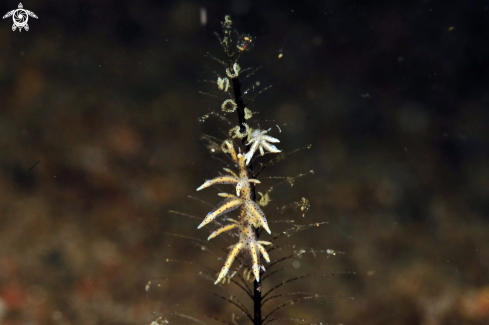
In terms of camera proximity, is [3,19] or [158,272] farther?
[158,272]

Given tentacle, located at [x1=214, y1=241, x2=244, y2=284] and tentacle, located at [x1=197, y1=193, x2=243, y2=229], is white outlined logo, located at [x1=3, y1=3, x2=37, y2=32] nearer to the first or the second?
tentacle, located at [x1=197, y1=193, x2=243, y2=229]

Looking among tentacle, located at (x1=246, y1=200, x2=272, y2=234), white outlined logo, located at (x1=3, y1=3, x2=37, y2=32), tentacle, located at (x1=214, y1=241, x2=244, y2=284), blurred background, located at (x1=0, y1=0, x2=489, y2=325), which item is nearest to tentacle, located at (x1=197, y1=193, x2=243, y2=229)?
tentacle, located at (x1=246, y1=200, x2=272, y2=234)

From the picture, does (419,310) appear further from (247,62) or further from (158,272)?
(247,62)

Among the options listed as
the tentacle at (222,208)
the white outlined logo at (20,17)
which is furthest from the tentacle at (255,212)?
the white outlined logo at (20,17)

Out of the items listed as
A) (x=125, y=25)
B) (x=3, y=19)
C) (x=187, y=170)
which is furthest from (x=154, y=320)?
(x=3, y=19)

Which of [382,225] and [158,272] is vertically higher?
[382,225]

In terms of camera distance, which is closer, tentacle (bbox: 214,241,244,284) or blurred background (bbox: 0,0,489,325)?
tentacle (bbox: 214,241,244,284)

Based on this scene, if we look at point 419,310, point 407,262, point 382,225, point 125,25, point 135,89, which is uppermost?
point 125,25
